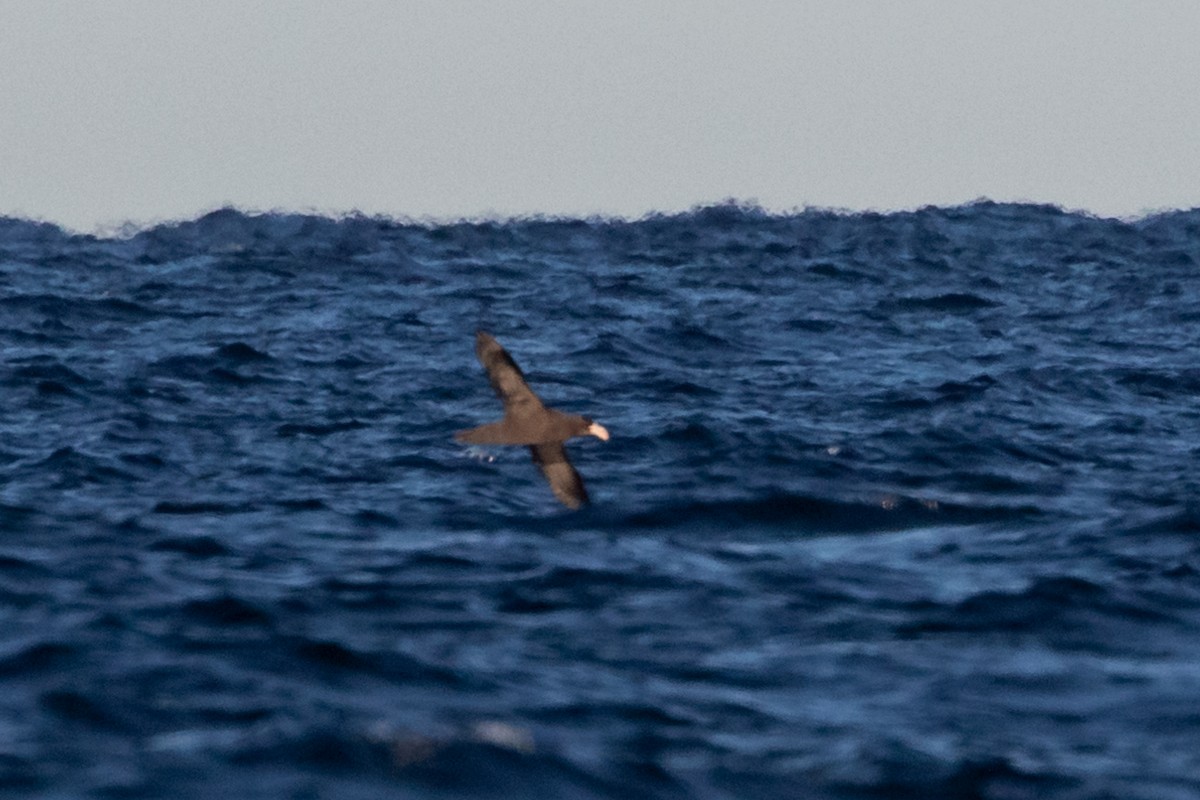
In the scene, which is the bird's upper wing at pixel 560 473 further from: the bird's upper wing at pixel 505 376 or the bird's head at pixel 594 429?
the bird's upper wing at pixel 505 376

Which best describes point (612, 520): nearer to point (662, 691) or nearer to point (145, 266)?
point (662, 691)

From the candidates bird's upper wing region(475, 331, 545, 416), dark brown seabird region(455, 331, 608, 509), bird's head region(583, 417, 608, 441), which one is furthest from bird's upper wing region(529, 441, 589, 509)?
bird's upper wing region(475, 331, 545, 416)

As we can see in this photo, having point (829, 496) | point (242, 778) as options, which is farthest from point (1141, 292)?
point (242, 778)

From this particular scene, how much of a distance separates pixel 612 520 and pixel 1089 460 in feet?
20.6

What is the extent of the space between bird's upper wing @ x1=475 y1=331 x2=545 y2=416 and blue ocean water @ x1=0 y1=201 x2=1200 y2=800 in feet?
4.51

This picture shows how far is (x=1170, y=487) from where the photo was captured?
21.0 m

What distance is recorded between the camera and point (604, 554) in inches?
698

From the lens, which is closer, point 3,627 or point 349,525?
point 3,627

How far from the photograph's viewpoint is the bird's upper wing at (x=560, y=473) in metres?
17.4

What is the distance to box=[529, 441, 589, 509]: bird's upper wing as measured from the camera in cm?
1741

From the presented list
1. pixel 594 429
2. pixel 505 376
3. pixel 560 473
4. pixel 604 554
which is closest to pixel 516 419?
pixel 505 376

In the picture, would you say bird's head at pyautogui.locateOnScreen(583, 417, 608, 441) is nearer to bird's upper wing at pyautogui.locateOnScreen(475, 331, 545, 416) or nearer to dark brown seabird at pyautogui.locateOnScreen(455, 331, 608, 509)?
dark brown seabird at pyautogui.locateOnScreen(455, 331, 608, 509)

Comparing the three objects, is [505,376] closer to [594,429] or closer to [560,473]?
[594,429]

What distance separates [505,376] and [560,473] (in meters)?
1.52
